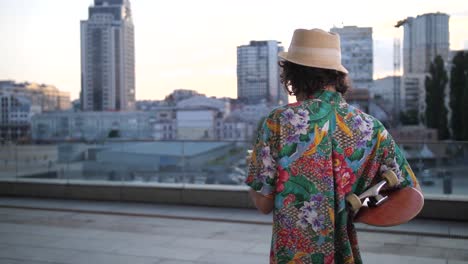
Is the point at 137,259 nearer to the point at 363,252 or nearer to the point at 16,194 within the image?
the point at 363,252

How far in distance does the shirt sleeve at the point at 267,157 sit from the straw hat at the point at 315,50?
10.0 inches

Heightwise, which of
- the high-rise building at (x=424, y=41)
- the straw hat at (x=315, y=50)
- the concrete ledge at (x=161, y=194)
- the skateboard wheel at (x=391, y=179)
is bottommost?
the concrete ledge at (x=161, y=194)

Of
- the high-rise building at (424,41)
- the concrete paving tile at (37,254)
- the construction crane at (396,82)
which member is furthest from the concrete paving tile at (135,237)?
the construction crane at (396,82)

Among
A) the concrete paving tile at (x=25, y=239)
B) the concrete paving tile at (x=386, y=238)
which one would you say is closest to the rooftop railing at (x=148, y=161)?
the concrete paving tile at (x=386, y=238)

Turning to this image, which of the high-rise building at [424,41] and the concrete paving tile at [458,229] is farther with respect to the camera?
the high-rise building at [424,41]

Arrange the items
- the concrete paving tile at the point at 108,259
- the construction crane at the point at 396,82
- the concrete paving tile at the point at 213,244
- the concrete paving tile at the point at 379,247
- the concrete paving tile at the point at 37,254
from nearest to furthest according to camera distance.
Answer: the concrete paving tile at the point at 108,259, the concrete paving tile at the point at 37,254, the concrete paving tile at the point at 379,247, the concrete paving tile at the point at 213,244, the construction crane at the point at 396,82

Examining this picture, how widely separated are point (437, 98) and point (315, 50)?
42.7 m

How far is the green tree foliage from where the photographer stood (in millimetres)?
38094

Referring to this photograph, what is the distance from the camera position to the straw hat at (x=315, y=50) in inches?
87.5

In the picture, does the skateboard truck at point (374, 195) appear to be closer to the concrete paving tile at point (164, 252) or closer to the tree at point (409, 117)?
the concrete paving tile at point (164, 252)

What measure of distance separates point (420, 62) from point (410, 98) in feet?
9.91

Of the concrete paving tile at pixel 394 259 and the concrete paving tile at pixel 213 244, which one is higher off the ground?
the concrete paving tile at pixel 394 259

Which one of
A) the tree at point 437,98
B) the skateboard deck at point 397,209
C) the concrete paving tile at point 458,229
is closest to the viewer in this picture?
the skateboard deck at point 397,209

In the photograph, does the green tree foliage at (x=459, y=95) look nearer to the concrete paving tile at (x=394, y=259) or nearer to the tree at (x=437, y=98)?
the tree at (x=437, y=98)
